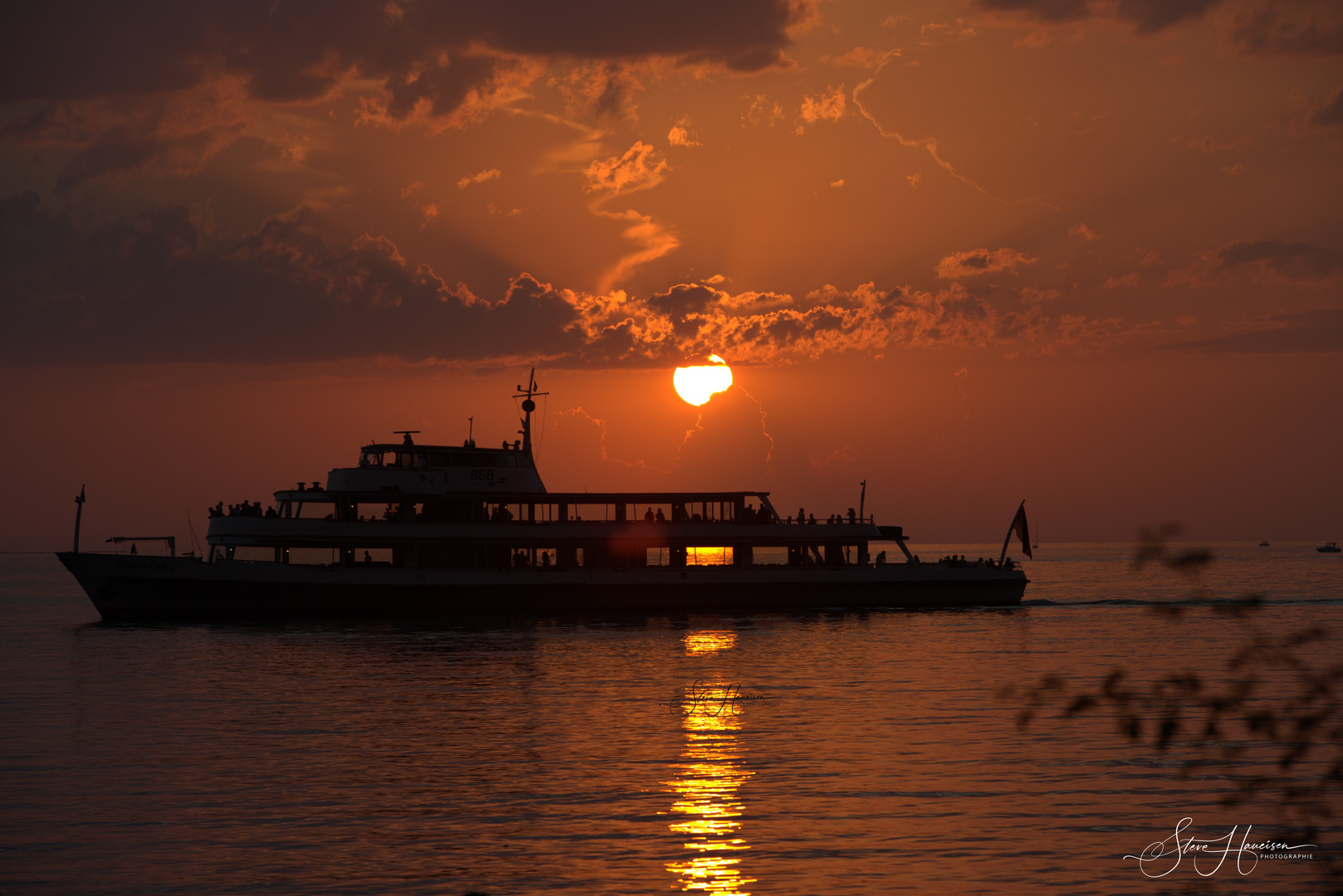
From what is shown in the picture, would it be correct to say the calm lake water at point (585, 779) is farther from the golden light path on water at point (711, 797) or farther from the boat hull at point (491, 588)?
the boat hull at point (491, 588)

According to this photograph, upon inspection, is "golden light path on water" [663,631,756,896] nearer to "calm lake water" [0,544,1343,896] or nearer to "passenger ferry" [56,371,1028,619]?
"calm lake water" [0,544,1343,896]

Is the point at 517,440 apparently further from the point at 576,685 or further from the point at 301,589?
the point at 576,685

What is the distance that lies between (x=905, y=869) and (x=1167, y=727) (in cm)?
1079

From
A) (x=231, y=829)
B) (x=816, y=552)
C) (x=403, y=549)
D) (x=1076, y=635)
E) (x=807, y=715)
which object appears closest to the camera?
(x=231, y=829)

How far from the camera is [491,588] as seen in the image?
58219mm

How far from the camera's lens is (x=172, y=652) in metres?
44.8

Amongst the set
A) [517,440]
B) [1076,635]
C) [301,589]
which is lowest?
[1076,635]

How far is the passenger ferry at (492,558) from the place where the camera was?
2172 inches

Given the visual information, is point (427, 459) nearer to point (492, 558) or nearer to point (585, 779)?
point (492, 558)

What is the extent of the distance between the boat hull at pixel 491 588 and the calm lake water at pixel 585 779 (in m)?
10.8

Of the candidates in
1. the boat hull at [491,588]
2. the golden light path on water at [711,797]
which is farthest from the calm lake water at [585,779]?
the boat hull at [491,588]

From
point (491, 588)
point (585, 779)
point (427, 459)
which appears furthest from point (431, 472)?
point (585, 779)

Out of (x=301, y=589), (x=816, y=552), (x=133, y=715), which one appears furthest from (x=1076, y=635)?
(x=133, y=715)

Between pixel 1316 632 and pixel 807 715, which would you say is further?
pixel 807 715
